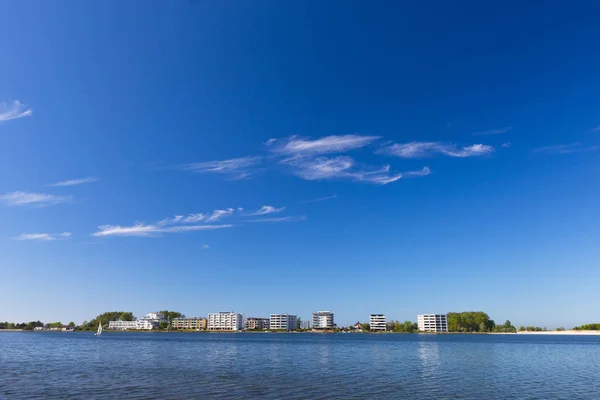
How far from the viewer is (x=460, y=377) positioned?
48.4 meters

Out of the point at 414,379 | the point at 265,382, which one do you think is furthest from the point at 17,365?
the point at 414,379

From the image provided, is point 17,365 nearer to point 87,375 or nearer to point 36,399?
point 87,375

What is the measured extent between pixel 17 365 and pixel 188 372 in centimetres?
2855

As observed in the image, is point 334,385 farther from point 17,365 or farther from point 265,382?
point 17,365

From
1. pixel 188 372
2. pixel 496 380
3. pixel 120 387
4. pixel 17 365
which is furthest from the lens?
pixel 17 365

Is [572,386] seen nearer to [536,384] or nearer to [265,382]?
[536,384]

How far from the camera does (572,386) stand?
41.9m

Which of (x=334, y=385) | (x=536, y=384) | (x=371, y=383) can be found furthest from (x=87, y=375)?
(x=536, y=384)

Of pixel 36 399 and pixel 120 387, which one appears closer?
pixel 36 399

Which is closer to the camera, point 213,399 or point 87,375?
point 213,399

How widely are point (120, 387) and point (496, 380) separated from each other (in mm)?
43281

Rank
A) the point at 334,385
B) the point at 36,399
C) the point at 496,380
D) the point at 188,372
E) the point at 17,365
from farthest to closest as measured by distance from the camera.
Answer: the point at 17,365 → the point at 188,372 → the point at 496,380 → the point at 334,385 → the point at 36,399

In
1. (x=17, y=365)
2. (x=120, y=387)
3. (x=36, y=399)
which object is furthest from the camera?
(x=17, y=365)

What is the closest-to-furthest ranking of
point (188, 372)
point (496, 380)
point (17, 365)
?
point (496, 380), point (188, 372), point (17, 365)
